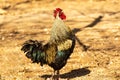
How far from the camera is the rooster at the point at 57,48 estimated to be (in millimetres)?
8031

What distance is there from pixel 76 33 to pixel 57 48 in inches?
237

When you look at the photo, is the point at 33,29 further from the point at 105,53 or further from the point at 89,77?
the point at 89,77

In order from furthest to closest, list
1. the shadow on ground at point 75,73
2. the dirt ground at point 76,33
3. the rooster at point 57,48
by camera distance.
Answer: the dirt ground at point 76,33 < the shadow on ground at point 75,73 < the rooster at point 57,48

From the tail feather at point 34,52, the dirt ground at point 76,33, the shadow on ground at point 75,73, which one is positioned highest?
the tail feather at point 34,52

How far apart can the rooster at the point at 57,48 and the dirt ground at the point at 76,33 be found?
3.34 ft

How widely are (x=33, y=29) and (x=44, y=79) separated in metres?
6.30

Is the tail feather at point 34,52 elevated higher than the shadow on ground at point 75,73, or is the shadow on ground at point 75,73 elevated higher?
the tail feather at point 34,52

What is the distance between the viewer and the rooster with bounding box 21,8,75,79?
316 inches

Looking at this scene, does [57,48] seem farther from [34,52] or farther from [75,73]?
[75,73]

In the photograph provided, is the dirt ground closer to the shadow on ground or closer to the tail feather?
the shadow on ground

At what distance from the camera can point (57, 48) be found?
8.07 meters

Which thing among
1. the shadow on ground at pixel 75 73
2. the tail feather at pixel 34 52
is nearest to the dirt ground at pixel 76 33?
the shadow on ground at pixel 75 73

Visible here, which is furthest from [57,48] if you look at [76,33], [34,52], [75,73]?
[76,33]

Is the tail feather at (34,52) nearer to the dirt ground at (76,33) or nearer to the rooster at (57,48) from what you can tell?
the rooster at (57,48)
